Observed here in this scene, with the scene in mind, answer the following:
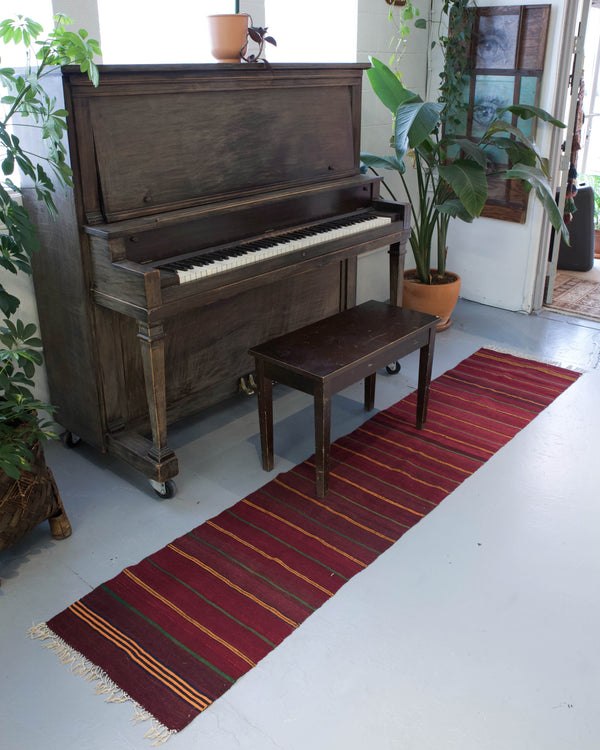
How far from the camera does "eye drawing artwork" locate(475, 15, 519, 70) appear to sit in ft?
12.9

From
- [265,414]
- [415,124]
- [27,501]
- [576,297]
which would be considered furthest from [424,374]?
[576,297]

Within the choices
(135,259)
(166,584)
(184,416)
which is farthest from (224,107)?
(166,584)

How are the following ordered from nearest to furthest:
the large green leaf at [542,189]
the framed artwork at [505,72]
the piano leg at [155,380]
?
the piano leg at [155,380] < the large green leaf at [542,189] < the framed artwork at [505,72]

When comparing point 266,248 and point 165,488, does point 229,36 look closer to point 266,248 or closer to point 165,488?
point 266,248

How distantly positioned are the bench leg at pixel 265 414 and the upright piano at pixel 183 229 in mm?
339

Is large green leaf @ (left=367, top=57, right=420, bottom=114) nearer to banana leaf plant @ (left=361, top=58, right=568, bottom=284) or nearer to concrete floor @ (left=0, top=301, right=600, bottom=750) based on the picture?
banana leaf plant @ (left=361, top=58, right=568, bottom=284)

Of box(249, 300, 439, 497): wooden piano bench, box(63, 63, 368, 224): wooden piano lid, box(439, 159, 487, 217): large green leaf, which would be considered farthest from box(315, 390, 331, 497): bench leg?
box(439, 159, 487, 217): large green leaf

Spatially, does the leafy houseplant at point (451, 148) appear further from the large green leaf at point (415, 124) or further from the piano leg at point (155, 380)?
the piano leg at point (155, 380)

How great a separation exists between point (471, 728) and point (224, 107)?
2206 mm

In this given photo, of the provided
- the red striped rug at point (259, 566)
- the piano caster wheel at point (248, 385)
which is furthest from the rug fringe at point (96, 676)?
the piano caster wheel at point (248, 385)

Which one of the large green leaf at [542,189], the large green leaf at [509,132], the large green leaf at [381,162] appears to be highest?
the large green leaf at [509,132]

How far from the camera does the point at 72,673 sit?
191 cm

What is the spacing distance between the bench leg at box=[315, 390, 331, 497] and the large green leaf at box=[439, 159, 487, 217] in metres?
1.31

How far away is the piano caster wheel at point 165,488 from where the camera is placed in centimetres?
261
